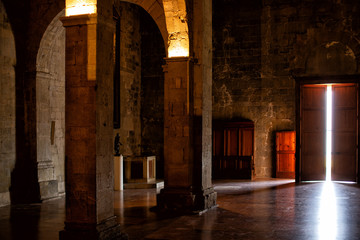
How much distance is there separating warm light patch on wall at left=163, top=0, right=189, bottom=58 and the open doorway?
18.9ft

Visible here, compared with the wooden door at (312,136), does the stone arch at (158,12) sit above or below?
above

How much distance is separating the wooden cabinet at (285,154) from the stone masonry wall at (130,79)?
4.16 m

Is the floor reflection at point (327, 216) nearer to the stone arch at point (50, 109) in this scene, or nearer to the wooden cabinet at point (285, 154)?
the wooden cabinet at point (285, 154)

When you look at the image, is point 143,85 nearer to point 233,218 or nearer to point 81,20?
point 233,218

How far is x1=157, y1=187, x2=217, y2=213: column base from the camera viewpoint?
286 inches

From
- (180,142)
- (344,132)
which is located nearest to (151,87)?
(344,132)

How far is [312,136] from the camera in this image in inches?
482

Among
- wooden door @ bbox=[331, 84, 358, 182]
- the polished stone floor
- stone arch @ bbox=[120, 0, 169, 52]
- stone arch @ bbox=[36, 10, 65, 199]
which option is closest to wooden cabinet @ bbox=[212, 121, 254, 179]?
wooden door @ bbox=[331, 84, 358, 182]

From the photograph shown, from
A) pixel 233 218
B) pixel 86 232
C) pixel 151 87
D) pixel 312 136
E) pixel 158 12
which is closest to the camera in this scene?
pixel 86 232

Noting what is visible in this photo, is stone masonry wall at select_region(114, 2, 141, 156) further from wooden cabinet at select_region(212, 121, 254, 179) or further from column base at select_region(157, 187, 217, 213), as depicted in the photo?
column base at select_region(157, 187, 217, 213)

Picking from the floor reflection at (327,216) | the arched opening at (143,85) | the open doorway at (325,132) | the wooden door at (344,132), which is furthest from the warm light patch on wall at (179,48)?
the wooden door at (344,132)

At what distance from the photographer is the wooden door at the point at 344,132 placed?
1198 cm

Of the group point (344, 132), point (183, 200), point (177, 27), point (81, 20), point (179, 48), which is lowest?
point (183, 200)

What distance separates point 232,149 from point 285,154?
1.53 metres
